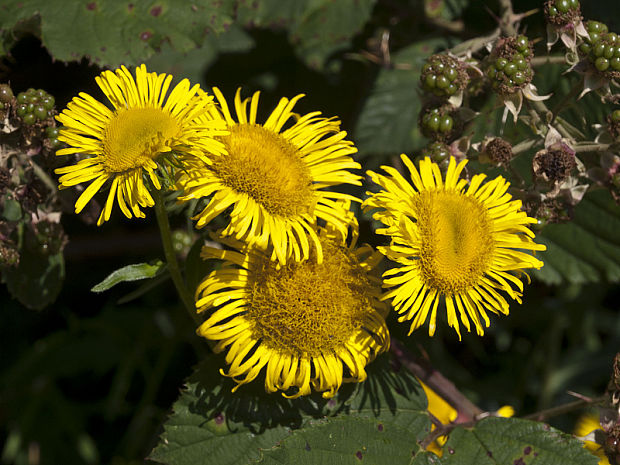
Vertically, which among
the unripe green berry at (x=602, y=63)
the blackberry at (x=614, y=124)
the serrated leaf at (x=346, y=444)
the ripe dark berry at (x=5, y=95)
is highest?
the unripe green berry at (x=602, y=63)

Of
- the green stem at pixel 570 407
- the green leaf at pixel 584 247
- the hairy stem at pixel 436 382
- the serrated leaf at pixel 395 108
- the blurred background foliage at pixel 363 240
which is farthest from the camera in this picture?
the serrated leaf at pixel 395 108

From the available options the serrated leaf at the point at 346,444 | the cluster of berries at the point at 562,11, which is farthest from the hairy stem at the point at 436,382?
the cluster of berries at the point at 562,11

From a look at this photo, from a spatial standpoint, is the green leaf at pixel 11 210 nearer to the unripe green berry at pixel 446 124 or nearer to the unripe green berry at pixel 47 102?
the unripe green berry at pixel 47 102

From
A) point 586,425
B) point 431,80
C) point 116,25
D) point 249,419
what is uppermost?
point 431,80

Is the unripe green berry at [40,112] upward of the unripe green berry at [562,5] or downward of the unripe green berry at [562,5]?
downward

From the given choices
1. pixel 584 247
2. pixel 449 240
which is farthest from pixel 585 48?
pixel 584 247

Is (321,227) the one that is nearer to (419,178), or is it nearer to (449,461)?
(419,178)

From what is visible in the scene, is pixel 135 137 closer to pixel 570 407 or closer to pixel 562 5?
pixel 562 5
